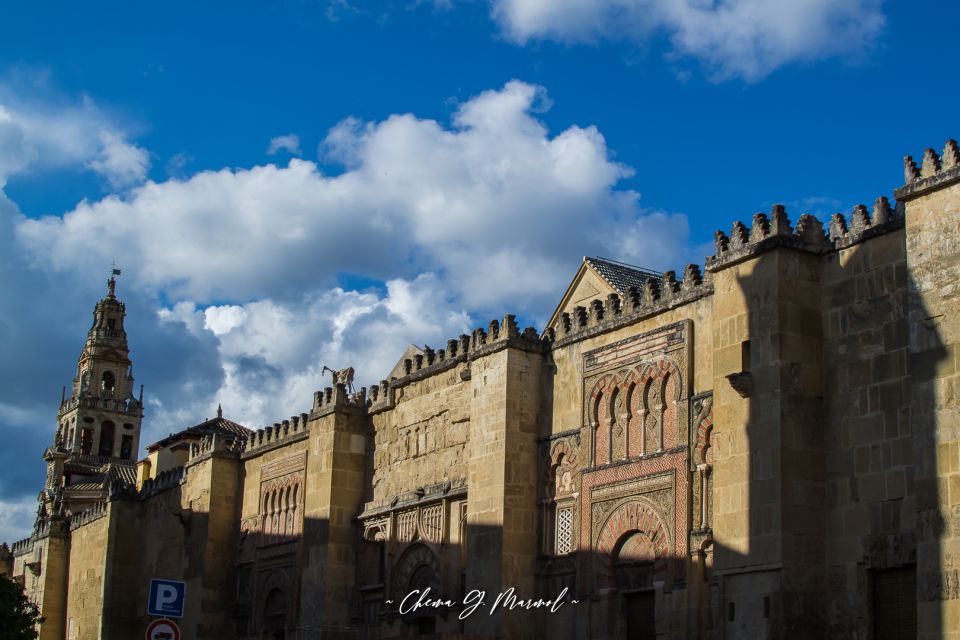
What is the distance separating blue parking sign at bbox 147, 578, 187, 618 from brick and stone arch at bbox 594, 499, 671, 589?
8378 mm

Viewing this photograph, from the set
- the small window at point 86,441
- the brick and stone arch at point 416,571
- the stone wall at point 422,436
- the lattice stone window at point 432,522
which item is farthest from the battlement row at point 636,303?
the small window at point 86,441

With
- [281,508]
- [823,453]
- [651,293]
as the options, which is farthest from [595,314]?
[281,508]

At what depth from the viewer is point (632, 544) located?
20938mm

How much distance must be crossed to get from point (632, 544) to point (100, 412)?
161 ft

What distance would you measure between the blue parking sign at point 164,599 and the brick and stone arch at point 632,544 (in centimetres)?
838

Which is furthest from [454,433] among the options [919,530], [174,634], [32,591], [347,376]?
[32,591]

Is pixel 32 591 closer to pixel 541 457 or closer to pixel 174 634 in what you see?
pixel 541 457

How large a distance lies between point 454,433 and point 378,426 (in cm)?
307

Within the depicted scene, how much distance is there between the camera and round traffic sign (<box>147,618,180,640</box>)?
492 inches

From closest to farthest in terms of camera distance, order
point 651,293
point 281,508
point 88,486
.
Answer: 1. point 651,293
2. point 281,508
3. point 88,486

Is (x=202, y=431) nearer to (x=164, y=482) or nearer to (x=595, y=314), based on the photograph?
(x=164, y=482)

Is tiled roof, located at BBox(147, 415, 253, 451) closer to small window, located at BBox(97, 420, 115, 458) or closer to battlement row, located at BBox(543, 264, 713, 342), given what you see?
small window, located at BBox(97, 420, 115, 458)

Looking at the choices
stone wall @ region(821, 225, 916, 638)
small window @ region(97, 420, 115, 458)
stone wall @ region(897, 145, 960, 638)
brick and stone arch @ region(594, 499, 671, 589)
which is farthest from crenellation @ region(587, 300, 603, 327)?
small window @ region(97, 420, 115, 458)

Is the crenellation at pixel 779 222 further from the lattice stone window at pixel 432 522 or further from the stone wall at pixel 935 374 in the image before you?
the lattice stone window at pixel 432 522
